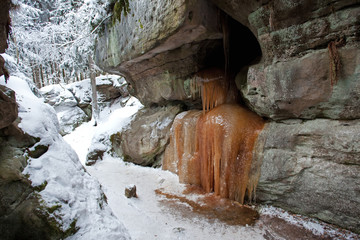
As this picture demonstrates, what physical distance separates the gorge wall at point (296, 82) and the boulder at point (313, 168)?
16 mm

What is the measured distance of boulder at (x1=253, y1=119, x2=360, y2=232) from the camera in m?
3.43

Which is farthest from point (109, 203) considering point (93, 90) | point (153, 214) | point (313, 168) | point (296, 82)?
point (93, 90)

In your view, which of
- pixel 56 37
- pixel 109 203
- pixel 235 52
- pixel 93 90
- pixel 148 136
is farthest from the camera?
pixel 93 90

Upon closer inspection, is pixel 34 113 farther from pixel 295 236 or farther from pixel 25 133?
pixel 295 236

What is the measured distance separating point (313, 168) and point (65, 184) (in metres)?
4.52

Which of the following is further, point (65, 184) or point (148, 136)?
point (148, 136)

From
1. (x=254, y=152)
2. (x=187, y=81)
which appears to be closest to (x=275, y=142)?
(x=254, y=152)

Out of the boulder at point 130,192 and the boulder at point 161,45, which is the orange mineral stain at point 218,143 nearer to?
the boulder at point 161,45

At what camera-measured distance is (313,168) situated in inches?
151

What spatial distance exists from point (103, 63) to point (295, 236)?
8.57m

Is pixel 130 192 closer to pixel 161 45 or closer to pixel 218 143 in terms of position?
pixel 218 143

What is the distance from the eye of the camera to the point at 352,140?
3367 mm

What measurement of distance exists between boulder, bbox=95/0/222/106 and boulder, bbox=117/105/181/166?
2.34 feet

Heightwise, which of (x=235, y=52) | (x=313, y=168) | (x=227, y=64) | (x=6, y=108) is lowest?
(x=313, y=168)
